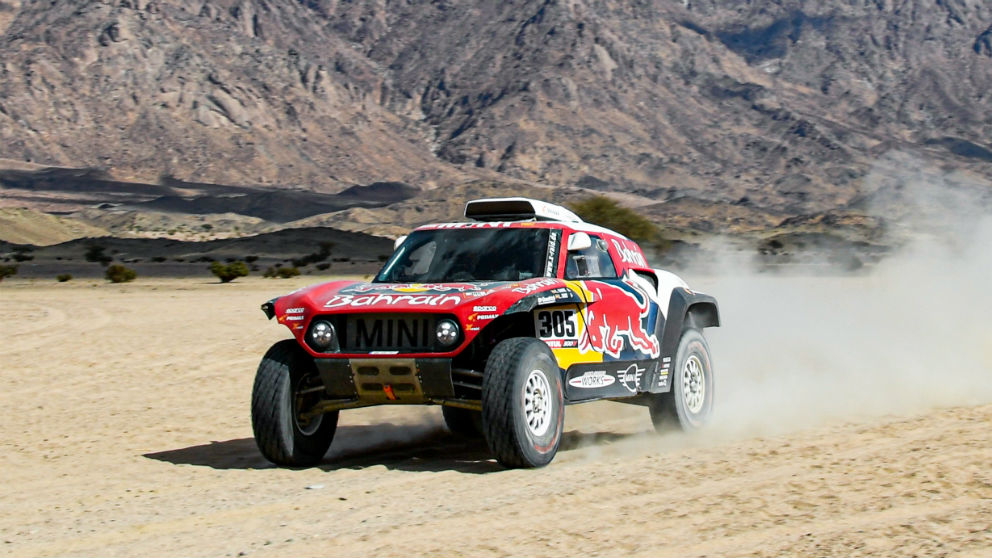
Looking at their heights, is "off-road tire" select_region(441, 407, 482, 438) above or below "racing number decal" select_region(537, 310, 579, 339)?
below

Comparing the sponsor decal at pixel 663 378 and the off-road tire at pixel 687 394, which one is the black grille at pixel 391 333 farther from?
the off-road tire at pixel 687 394

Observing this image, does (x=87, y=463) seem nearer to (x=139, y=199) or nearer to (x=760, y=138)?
(x=139, y=199)

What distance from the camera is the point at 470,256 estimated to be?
991 cm

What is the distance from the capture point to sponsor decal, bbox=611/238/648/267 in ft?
35.3

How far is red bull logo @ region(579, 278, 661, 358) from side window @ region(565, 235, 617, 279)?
0.46ft

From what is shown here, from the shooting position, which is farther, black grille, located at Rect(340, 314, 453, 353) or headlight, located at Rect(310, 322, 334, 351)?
headlight, located at Rect(310, 322, 334, 351)

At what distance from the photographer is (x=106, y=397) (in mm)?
14602

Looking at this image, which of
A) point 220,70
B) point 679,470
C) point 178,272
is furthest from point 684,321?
point 220,70

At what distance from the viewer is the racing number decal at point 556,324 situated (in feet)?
30.5

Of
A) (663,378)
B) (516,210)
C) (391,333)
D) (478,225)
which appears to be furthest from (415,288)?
(663,378)

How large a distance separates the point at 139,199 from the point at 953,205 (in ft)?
411

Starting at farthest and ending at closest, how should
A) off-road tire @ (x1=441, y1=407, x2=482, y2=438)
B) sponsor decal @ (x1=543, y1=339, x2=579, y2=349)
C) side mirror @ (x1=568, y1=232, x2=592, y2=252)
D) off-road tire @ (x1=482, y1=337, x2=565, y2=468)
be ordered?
off-road tire @ (x1=441, y1=407, x2=482, y2=438) < side mirror @ (x1=568, y1=232, x2=592, y2=252) < sponsor decal @ (x1=543, y1=339, x2=579, y2=349) < off-road tire @ (x1=482, y1=337, x2=565, y2=468)

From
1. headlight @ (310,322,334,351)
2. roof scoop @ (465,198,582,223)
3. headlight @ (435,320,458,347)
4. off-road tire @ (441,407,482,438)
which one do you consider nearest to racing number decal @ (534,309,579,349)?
headlight @ (435,320,458,347)

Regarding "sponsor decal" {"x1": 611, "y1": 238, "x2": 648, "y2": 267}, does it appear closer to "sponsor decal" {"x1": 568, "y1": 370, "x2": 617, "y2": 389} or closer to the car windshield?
the car windshield
